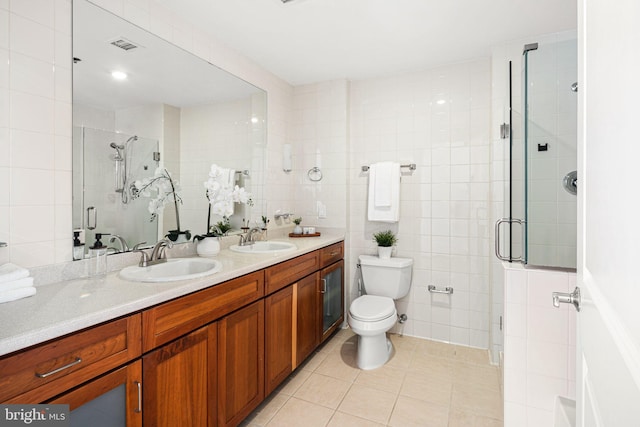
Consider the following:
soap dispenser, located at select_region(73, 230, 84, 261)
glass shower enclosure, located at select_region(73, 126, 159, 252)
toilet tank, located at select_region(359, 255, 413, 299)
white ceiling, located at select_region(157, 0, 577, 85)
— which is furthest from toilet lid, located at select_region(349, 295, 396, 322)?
white ceiling, located at select_region(157, 0, 577, 85)

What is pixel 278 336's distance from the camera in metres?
1.93

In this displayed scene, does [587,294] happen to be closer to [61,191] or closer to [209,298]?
[209,298]

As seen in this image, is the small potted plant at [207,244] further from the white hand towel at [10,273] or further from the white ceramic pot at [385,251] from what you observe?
the white ceramic pot at [385,251]

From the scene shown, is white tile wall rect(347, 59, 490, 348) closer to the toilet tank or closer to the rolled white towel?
the toilet tank

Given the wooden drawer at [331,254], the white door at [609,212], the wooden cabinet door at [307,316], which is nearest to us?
the white door at [609,212]

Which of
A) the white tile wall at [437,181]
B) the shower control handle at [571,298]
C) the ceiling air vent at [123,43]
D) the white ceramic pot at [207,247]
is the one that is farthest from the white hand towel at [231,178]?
the shower control handle at [571,298]

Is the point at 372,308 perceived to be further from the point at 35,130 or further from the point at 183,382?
the point at 35,130

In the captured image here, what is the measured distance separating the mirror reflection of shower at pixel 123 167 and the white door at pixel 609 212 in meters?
1.85

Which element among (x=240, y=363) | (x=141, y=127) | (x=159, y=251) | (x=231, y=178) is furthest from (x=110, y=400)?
(x=231, y=178)

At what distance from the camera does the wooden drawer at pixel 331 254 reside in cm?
248

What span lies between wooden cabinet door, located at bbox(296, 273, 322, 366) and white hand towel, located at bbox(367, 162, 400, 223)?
775 millimetres

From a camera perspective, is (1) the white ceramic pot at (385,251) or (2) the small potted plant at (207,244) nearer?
(2) the small potted plant at (207,244)

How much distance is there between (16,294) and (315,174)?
223 centimetres

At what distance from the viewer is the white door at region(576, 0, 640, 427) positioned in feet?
1.41
